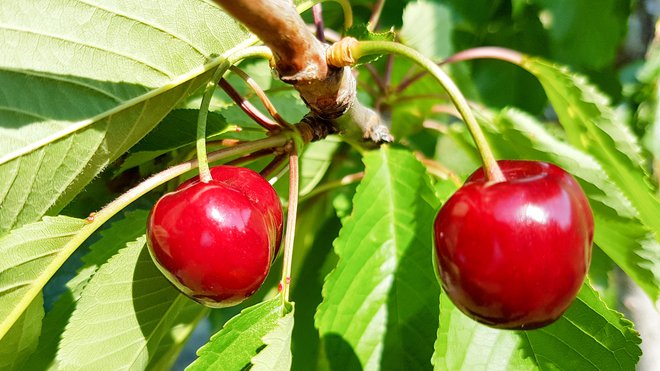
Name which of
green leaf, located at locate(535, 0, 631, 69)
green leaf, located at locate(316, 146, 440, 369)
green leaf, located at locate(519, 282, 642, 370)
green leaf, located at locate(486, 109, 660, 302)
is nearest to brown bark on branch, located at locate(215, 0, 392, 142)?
green leaf, located at locate(316, 146, 440, 369)

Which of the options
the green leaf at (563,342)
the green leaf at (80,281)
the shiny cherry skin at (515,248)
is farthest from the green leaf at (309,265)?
the shiny cherry skin at (515,248)

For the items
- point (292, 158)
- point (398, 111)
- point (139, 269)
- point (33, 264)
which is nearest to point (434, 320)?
point (292, 158)

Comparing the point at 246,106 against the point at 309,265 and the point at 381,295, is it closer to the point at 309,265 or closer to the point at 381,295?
the point at 381,295

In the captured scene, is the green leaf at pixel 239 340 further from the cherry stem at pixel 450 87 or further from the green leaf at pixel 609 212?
the green leaf at pixel 609 212

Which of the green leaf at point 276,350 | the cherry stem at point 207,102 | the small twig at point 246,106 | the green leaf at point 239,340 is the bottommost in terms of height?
the green leaf at point 239,340

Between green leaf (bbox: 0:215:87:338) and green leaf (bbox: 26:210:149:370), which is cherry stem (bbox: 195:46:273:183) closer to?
green leaf (bbox: 0:215:87:338)

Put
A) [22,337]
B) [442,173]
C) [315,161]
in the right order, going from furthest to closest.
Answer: [315,161] < [442,173] < [22,337]

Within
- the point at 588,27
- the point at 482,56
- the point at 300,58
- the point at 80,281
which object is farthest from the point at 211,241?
the point at 588,27
